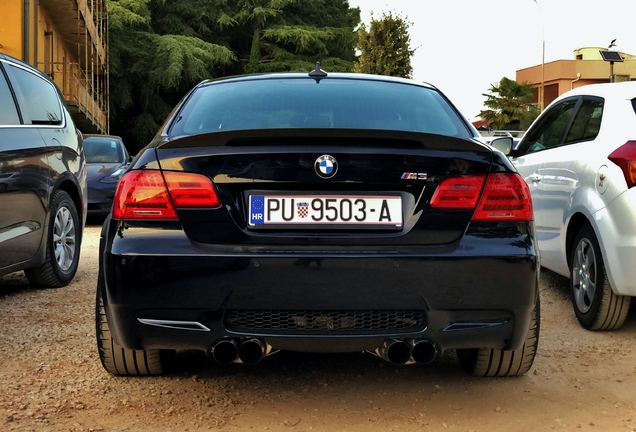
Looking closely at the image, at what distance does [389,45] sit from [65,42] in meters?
12.8

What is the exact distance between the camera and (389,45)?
34906 mm

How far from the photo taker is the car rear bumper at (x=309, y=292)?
3.14 metres

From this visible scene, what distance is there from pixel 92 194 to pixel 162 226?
10100 mm

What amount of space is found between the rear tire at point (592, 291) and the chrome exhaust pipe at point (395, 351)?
7.01 ft

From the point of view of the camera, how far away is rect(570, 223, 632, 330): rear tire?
4.99 meters

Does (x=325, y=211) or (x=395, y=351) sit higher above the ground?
(x=325, y=211)

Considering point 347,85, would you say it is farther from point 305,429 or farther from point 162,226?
point 305,429

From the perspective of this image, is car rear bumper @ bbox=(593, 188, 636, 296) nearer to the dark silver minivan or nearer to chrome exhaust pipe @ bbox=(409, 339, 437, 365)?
chrome exhaust pipe @ bbox=(409, 339, 437, 365)

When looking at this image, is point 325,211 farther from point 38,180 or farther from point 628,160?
A: point 38,180

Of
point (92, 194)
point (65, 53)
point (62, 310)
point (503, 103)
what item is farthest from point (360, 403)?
point (503, 103)

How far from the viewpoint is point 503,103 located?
57.3 meters

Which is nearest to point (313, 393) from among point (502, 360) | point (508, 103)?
point (502, 360)

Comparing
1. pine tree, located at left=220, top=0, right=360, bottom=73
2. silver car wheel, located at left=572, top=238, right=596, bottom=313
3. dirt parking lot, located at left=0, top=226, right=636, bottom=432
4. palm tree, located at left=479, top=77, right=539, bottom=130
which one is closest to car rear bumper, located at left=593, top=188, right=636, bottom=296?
silver car wheel, located at left=572, top=238, right=596, bottom=313

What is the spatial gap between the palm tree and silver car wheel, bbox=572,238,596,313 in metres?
52.2
